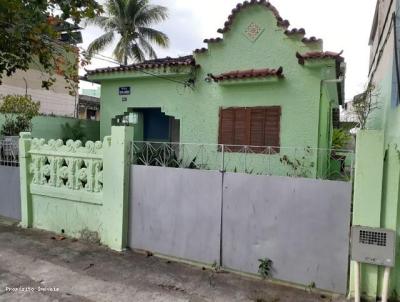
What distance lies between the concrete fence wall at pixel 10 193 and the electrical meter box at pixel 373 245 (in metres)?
6.23

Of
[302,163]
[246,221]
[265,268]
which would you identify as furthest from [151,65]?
[265,268]

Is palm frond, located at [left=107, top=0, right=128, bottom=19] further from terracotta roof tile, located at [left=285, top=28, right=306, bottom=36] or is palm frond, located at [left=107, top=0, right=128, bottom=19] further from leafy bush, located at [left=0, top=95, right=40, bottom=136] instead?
terracotta roof tile, located at [left=285, top=28, right=306, bottom=36]

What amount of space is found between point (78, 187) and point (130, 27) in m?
16.5

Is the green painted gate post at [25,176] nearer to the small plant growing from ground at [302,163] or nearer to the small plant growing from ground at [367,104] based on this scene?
the small plant growing from ground at [302,163]

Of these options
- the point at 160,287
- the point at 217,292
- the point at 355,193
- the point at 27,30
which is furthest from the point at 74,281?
the point at 355,193

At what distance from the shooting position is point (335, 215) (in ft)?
13.4

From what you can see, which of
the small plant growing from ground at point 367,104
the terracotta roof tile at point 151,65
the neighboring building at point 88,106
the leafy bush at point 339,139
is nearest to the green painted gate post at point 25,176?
the terracotta roof tile at point 151,65

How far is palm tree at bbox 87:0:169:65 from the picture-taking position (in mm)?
20344

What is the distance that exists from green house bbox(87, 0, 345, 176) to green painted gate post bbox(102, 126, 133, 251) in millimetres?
2685

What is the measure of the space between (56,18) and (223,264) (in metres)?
3.94

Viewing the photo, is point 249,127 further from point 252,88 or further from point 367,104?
point 367,104

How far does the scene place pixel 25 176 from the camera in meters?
6.72

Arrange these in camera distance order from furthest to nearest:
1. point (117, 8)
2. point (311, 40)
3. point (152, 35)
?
point (152, 35)
point (117, 8)
point (311, 40)

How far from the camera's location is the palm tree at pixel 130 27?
20344 mm
